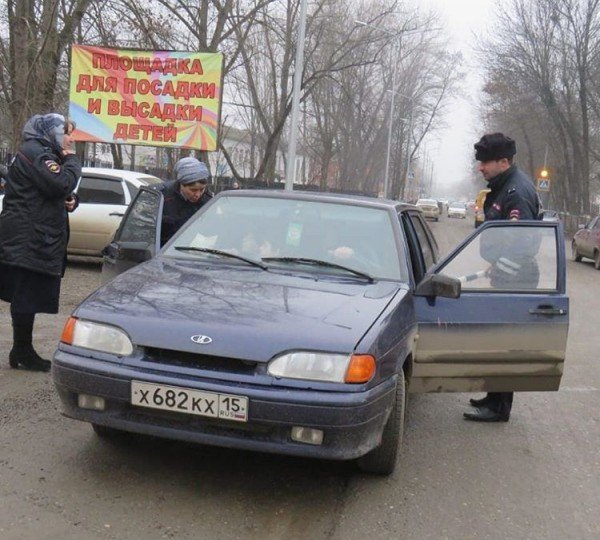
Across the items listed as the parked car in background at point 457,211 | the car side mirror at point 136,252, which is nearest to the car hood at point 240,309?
the car side mirror at point 136,252

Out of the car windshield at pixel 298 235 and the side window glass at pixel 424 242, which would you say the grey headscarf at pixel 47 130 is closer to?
the car windshield at pixel 298 235

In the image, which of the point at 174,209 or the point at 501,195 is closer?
the point at 501,195

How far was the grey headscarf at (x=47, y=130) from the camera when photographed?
5211 mm

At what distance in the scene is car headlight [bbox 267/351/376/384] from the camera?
130 inches

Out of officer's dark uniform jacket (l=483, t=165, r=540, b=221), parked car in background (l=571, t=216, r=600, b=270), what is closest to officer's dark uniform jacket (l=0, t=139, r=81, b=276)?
officer's dark uniform jacket (l=483, t=165, r=540, b=221)

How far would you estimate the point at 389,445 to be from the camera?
3.89 metres

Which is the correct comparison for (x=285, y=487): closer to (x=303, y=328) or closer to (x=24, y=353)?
(x=303, y=328)

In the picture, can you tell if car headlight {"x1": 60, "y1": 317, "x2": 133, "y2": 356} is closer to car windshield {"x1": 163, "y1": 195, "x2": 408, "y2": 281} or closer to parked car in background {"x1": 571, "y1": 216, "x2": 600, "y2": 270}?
car windshield {"x1": 163, "y1": 195, "x2": 408, "y2": 281}

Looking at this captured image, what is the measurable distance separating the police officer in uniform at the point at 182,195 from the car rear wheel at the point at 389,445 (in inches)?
98.5

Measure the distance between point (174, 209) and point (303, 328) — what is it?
8.99 feet

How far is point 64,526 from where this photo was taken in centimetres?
320

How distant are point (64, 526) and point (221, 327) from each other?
1058mm

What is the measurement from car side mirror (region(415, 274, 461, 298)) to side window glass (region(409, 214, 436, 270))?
865 millimetres

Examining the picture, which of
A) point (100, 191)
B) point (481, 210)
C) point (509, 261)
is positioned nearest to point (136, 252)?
point (509, 261)
